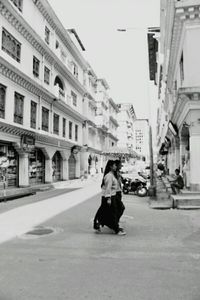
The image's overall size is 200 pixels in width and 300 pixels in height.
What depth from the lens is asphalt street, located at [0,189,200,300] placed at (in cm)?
379

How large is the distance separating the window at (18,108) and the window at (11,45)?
7.64ft

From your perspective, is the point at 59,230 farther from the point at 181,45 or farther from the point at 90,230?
the point at 181,45

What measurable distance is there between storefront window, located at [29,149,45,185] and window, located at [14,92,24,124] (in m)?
3.13

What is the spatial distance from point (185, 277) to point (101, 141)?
149 feet

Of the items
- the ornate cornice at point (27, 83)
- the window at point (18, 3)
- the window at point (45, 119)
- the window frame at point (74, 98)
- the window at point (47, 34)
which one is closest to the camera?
the ornate cornice at point (27, 83)

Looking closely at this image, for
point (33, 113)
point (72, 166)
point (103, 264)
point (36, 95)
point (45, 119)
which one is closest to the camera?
point (103, 264)

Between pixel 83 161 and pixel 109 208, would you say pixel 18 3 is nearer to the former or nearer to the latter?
pixel 109 208

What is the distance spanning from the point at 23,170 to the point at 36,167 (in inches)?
107

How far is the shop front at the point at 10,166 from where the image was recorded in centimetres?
1781

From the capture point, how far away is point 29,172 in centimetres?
2114

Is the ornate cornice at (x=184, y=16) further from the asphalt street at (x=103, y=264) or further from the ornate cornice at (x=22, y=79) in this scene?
the asphalt street at (x=103, y=264)

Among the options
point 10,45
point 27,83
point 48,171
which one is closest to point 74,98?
point 48,171

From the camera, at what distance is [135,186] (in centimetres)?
1634

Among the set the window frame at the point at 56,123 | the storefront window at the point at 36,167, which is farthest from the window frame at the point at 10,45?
the window frame at the point at 56,123
